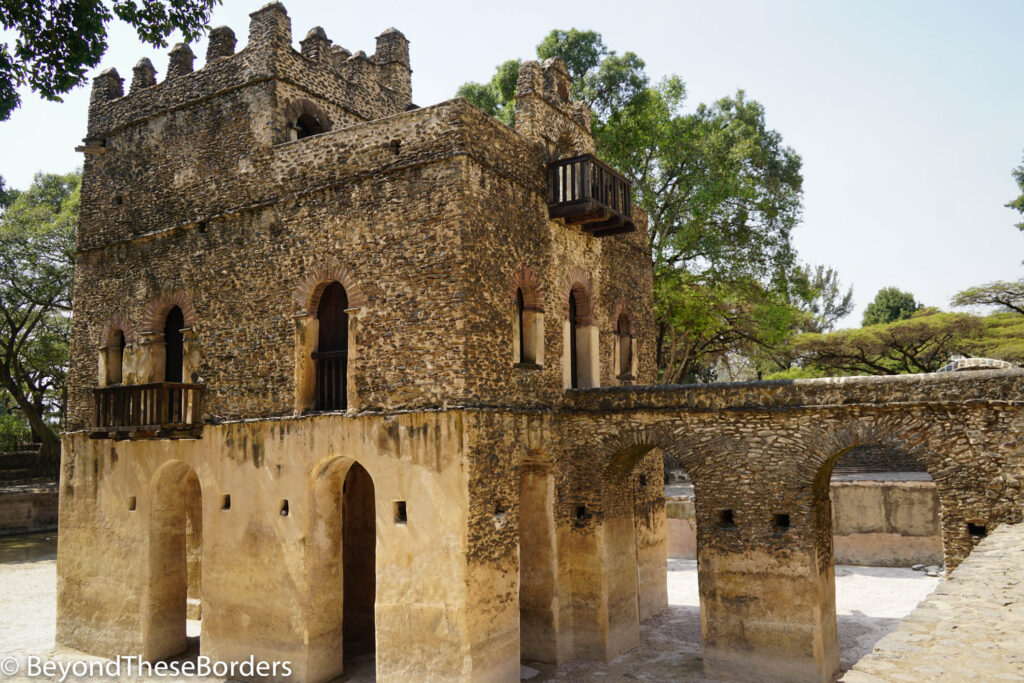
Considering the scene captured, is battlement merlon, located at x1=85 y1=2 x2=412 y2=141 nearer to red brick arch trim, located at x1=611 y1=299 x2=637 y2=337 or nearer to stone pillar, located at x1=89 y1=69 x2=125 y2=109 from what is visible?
stone pillar, located at x1=89 y1=69 x2=125 y2=109

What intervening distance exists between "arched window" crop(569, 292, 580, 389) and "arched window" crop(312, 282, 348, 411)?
4.68m

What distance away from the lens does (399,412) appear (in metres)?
11.8

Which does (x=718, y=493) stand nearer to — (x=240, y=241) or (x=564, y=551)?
(x=564, y=551)

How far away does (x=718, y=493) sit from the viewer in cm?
1219

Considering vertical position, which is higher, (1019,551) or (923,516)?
(1019,551)

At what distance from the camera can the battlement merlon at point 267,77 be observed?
14.2 m

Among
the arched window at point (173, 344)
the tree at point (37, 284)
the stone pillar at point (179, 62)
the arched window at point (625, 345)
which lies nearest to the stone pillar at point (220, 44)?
the stone pillar at point (179, 62)

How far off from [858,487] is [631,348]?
361 inches

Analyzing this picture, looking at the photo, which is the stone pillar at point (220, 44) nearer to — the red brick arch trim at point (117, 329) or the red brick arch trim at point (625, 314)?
the red brick arch trim at point (117, 329)

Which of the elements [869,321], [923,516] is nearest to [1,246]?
[923,516]

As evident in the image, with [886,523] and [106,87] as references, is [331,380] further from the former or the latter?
[886,523]

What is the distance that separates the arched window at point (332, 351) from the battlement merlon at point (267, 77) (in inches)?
176

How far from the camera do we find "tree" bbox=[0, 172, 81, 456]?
90.3 ft

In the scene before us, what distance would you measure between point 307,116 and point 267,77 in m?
1.18
